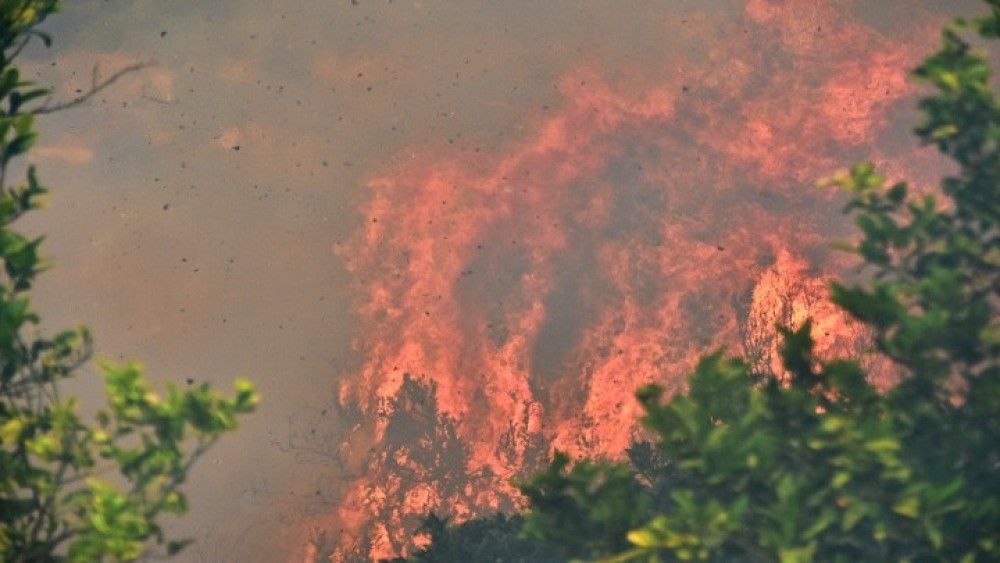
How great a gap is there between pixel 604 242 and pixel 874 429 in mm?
26509

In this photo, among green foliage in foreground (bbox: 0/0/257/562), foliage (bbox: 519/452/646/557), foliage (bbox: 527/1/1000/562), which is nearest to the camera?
green foliage in foreground (bbox: 0/0/257/562)

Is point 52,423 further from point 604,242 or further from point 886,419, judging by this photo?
point 604,242

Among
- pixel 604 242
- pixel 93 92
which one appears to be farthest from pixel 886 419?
pixel 604 242

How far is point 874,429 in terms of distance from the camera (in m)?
3.75

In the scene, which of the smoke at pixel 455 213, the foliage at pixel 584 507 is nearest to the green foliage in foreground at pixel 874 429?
the foliage at pixel 584 507

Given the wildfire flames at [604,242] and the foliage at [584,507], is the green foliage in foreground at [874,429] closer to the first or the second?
the foliage at [584,507]

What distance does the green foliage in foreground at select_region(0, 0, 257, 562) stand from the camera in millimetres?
3701

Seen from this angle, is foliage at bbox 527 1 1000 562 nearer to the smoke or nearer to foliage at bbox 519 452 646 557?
foliage at bbox 519 452 646 557

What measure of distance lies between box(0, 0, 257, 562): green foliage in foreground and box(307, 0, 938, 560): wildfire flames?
78.5 feet

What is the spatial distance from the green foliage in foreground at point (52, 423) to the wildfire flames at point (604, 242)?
23915 mm

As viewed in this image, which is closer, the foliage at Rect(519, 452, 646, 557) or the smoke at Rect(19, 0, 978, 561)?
the foliage at Rect(519, 452, 646, 557)

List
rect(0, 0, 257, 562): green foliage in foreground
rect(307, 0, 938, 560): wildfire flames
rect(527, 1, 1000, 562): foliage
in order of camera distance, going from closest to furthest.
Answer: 1. rect(0, 0, 257, 562): green foliage in foreground
2. rect(527, 1, 1000, 562): foliage
3. rect(307, 0, 938, 560): wildfire flames

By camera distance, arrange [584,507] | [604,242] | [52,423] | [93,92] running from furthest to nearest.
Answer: [604,242] → [584,507] → [93,92] → [52,423]

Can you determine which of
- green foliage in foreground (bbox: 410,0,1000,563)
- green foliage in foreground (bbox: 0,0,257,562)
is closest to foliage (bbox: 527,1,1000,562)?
green foliage in foreground (bbox: 410,0,1000,563)
